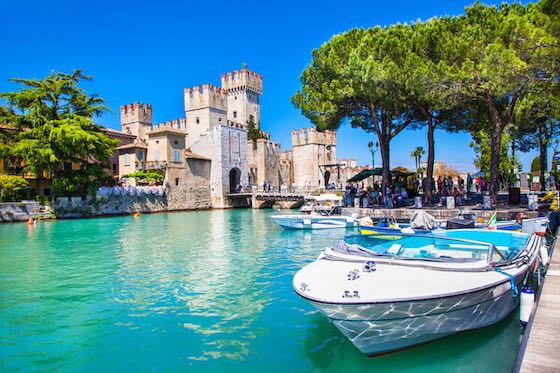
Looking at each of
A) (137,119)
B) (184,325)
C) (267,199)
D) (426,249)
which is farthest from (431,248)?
(137,119)

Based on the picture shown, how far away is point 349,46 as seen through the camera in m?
22.1

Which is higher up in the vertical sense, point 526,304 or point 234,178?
point 234,178

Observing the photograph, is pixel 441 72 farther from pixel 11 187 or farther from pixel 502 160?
pixel 11 187

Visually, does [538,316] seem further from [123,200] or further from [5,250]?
[123,200]

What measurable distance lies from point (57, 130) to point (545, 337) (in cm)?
3324

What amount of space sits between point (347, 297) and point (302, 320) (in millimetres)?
2237

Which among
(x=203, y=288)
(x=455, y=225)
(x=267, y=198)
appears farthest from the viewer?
(x=267, y=198)

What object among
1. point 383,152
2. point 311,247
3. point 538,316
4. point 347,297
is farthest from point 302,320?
point 383,152

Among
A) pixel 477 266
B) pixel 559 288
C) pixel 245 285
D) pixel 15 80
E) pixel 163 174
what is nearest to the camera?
pixel 477 266

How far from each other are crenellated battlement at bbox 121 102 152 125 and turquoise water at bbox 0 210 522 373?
48.3m

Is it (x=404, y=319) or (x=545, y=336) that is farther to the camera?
(x=404, y=319)

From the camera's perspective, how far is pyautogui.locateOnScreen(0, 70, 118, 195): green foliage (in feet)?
98.8

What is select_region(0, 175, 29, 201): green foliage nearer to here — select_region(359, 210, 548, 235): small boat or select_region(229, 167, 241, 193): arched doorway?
select_region(229, 167, 241, 193): arched doorway

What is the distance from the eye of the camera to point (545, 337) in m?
4.22
